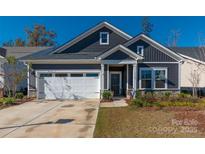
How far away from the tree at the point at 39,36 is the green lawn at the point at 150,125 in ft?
145

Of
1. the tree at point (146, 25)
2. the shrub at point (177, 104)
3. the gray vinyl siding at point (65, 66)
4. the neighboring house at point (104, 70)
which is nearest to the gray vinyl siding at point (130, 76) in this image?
the neighboring house at point (104, 70)

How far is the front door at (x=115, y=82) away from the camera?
750 inches

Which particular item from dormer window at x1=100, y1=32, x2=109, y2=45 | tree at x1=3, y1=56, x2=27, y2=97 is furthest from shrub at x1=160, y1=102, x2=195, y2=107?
tree at x1=3, y1=56, x2=27, y2=97

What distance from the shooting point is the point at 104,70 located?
1734cm

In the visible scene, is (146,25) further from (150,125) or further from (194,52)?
(150,125)

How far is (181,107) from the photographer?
40.3ft

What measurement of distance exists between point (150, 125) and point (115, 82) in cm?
1114

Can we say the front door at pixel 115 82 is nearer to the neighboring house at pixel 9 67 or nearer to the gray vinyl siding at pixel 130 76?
the gray vinyl siding at pixel 130 76

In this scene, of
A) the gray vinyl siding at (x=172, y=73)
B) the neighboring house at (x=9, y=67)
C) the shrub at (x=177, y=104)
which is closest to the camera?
the shrub at (x=177, y=104)

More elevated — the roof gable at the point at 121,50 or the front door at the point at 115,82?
the roof gable at the point at 121,50

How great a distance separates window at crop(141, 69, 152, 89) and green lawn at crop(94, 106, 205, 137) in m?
7.71

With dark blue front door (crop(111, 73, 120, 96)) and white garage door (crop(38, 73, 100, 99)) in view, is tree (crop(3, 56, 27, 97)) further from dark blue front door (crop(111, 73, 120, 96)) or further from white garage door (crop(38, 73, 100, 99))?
dark blue front door (crop(111, 73, 120, 96))

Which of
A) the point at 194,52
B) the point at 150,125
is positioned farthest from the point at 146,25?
the point at 150,125

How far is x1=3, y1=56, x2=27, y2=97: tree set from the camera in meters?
16.5
